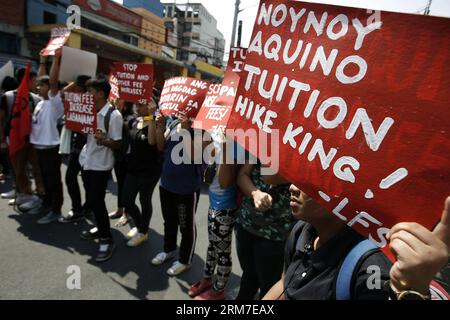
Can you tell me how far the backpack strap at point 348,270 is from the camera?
101cm

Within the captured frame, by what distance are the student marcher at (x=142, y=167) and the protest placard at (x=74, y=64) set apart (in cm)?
109

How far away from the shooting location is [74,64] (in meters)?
3.98

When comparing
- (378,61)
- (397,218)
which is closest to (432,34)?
(378,61)

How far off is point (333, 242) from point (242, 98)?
69cm

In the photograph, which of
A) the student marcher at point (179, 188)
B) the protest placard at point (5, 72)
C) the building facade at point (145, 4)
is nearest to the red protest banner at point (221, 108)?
the student marcher at point (179, 188)

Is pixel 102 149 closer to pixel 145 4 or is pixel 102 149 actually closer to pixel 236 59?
pixel 236 59

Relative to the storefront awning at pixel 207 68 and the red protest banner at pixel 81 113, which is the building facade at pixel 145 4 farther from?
the storefront awning at pixel 207 68

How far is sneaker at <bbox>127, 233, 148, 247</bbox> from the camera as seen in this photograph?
3.55 meters

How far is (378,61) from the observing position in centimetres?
90

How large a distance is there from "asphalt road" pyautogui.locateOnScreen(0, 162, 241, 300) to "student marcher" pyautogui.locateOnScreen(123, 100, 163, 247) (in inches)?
13.2

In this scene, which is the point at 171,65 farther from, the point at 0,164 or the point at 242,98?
the point at 242,98

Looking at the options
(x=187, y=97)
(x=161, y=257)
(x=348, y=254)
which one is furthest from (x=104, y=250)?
(x=348, y=254)

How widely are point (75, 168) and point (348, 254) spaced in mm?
3481

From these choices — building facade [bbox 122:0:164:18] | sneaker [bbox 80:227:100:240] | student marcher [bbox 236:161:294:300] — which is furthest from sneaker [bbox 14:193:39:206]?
student marcher [bbox 236:161:294:300]
